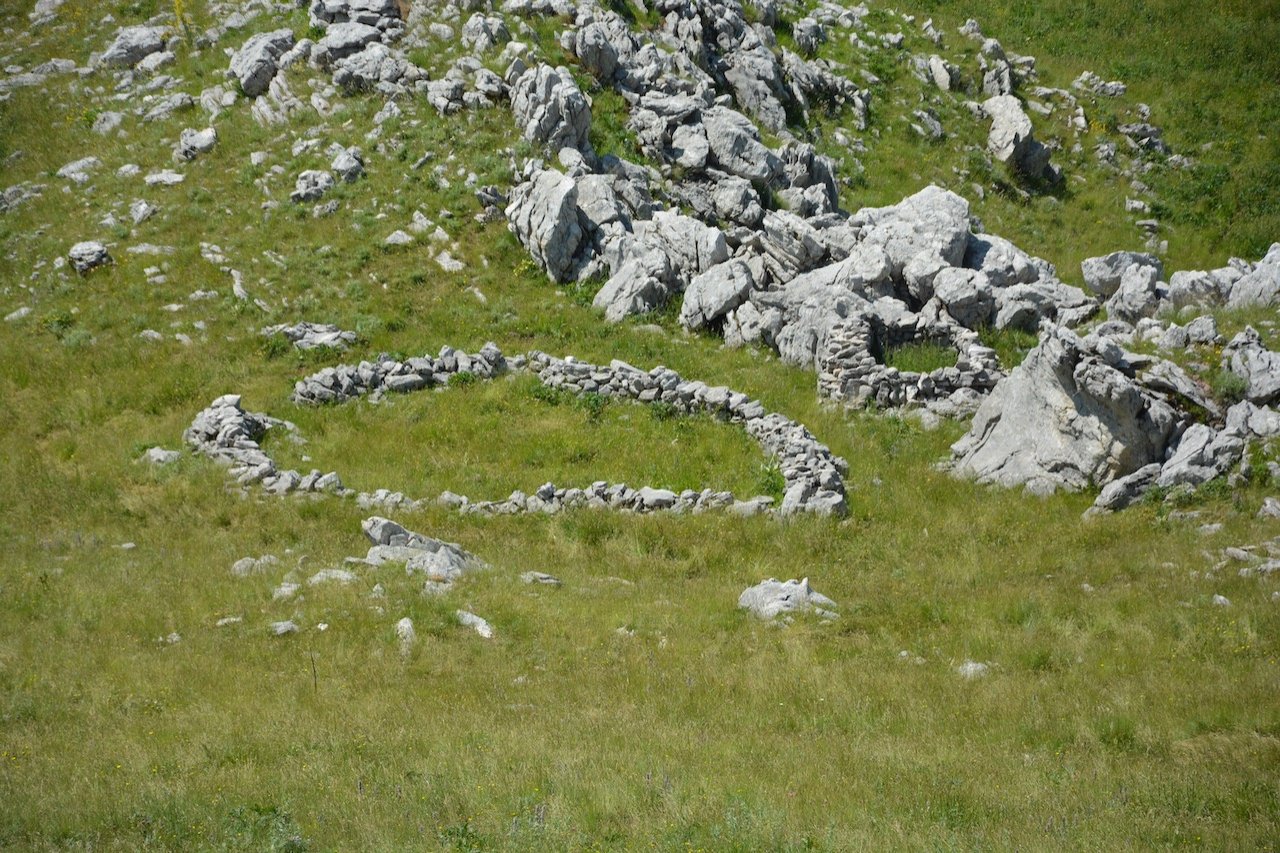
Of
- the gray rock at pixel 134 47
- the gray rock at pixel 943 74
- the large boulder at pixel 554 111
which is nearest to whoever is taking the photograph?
the large boulder at pixel 554 111

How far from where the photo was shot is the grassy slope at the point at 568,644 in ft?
25.6

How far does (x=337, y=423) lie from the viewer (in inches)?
819

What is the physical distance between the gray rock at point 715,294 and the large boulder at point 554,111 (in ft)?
23.2

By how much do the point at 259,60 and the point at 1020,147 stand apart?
29.1 m

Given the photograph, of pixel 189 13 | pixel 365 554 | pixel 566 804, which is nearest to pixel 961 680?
pixel 566 804

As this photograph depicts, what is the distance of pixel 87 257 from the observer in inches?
1043

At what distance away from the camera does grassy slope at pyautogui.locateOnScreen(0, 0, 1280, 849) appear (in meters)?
7.80

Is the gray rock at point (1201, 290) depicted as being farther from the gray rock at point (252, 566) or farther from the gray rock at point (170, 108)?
the gray rock at point (170, 108)

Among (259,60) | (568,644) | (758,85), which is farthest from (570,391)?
(259,60)

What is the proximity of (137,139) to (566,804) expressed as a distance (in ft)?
104

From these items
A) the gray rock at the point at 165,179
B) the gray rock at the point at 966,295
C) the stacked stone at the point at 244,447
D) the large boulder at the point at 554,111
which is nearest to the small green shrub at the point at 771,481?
the gray rock at the point at 966,295

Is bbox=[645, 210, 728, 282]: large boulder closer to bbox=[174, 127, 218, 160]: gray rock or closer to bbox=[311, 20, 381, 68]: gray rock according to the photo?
bbox=[311, 20, 381, 68]: gray rock

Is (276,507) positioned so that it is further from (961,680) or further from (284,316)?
(961,680)

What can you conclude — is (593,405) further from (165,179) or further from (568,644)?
(165,179)
